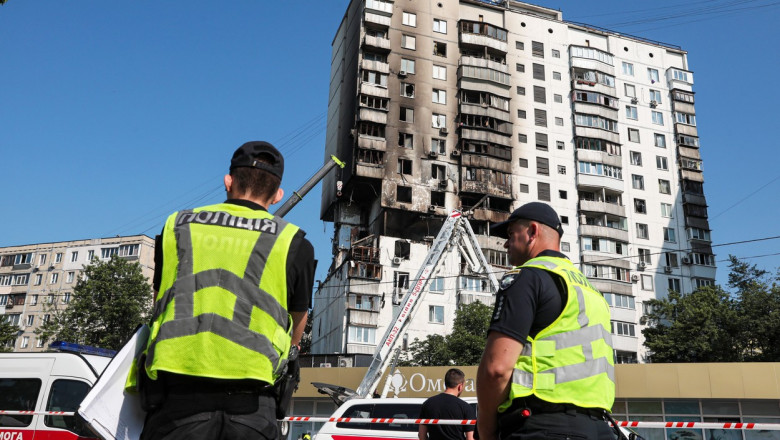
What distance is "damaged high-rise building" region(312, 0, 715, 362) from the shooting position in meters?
57.4

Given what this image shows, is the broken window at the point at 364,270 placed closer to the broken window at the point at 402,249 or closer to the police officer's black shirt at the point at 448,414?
the broken window at the point at 402,249

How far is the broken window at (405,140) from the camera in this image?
200 ft

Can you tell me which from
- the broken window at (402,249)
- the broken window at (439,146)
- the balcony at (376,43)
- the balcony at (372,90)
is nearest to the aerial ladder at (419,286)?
the broken window at (402,249)

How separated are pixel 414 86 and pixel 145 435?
203 ft

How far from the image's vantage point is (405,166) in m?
60.3

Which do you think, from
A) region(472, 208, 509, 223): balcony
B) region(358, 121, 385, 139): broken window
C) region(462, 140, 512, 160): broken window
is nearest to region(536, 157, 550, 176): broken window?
region(462, 140, 512, 160): broken window

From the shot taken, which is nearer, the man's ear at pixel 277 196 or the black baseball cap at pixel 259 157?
the black baseball cap at pixel 259 157

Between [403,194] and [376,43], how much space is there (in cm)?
1486

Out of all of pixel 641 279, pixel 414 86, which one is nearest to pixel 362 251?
pixel 414 86

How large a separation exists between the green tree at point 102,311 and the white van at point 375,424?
4310 centimetres

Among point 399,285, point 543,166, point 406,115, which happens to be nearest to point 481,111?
point 406,115

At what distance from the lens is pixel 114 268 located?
5422 centimetres

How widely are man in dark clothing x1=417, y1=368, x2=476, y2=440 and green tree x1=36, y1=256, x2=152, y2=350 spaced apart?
4787cm

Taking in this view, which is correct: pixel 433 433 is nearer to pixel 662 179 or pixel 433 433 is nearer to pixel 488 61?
pixel 488 61
